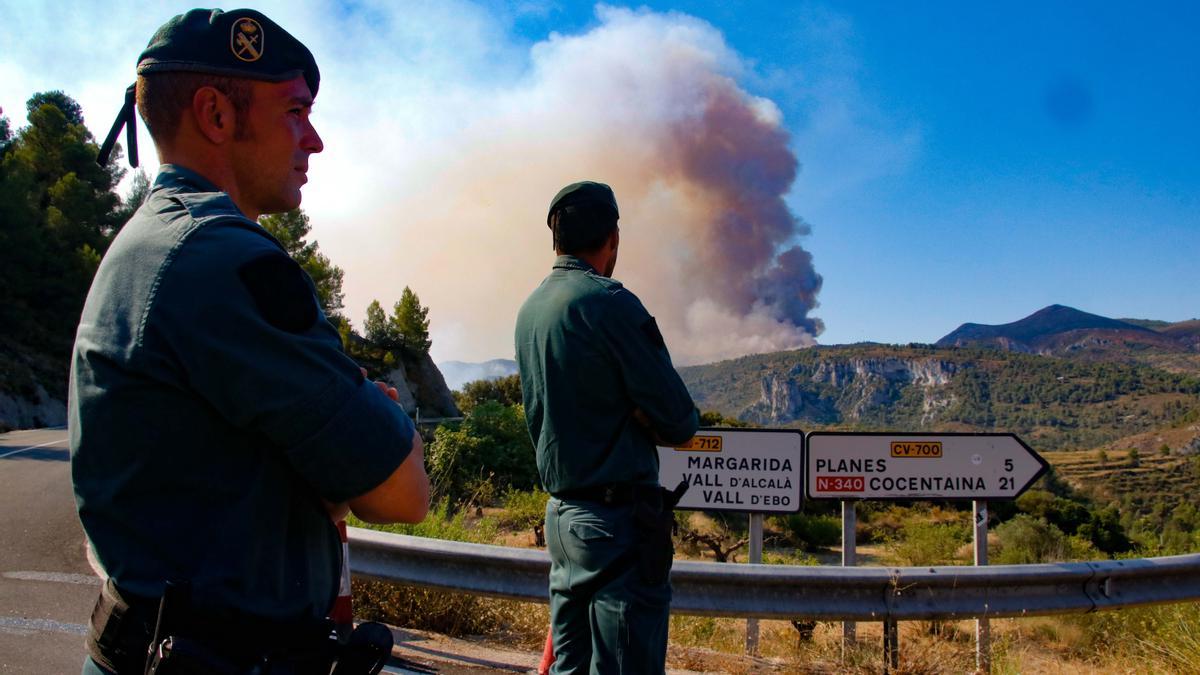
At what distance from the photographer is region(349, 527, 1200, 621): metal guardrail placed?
13.7 ft

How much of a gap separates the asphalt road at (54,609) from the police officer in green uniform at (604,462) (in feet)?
6.16

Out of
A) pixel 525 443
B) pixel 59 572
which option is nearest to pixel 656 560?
pixel 59 572

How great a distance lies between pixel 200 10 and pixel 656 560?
72.6 inches

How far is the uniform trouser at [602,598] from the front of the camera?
244cm

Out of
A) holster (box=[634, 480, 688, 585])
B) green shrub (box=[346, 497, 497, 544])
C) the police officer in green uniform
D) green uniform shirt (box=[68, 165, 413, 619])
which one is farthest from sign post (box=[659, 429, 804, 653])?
green uniform shirt (box=[68, 165, 413, 619])

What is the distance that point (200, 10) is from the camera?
141cm

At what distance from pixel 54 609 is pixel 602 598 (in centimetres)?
416

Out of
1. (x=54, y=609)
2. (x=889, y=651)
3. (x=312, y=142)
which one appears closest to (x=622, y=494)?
(x=312, y=142)

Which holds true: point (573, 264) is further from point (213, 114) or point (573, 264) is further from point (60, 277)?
point (60, 277)

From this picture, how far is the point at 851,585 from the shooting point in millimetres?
4191

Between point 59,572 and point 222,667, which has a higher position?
point 222,667

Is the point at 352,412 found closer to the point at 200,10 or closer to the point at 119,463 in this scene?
the point at 119,463

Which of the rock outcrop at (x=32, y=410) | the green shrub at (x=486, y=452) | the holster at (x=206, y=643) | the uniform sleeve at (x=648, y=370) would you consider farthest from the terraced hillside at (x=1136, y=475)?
the rock outcrop at (x=32, y=410)

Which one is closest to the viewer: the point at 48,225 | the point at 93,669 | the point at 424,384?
the point at 93,669
